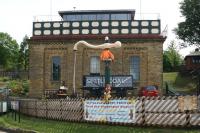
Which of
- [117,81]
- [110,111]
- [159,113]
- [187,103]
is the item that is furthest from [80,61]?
[187,103]

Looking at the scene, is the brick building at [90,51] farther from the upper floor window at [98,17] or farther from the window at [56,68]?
the upper floor window at [98,17]

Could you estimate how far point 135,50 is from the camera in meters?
47.3

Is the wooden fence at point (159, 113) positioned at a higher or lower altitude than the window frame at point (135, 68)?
lower

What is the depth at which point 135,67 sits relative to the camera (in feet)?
155

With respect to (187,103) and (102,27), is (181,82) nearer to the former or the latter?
(102,27)

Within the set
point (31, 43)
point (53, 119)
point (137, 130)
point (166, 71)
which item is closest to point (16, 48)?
point (166, 71)

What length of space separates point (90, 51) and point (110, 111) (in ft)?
80.3

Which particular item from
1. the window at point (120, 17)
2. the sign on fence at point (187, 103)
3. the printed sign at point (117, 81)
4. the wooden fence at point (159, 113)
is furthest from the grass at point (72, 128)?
the window at point (120, 17)

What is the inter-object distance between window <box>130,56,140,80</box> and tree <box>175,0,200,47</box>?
24.9 meters

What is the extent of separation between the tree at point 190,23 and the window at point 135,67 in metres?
24.9

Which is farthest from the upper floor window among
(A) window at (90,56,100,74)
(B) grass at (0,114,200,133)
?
(B) grass at (0,114,200,133)

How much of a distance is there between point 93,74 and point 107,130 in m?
25.6

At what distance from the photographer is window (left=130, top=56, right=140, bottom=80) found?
154 ft

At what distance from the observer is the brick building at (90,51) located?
154 ft
